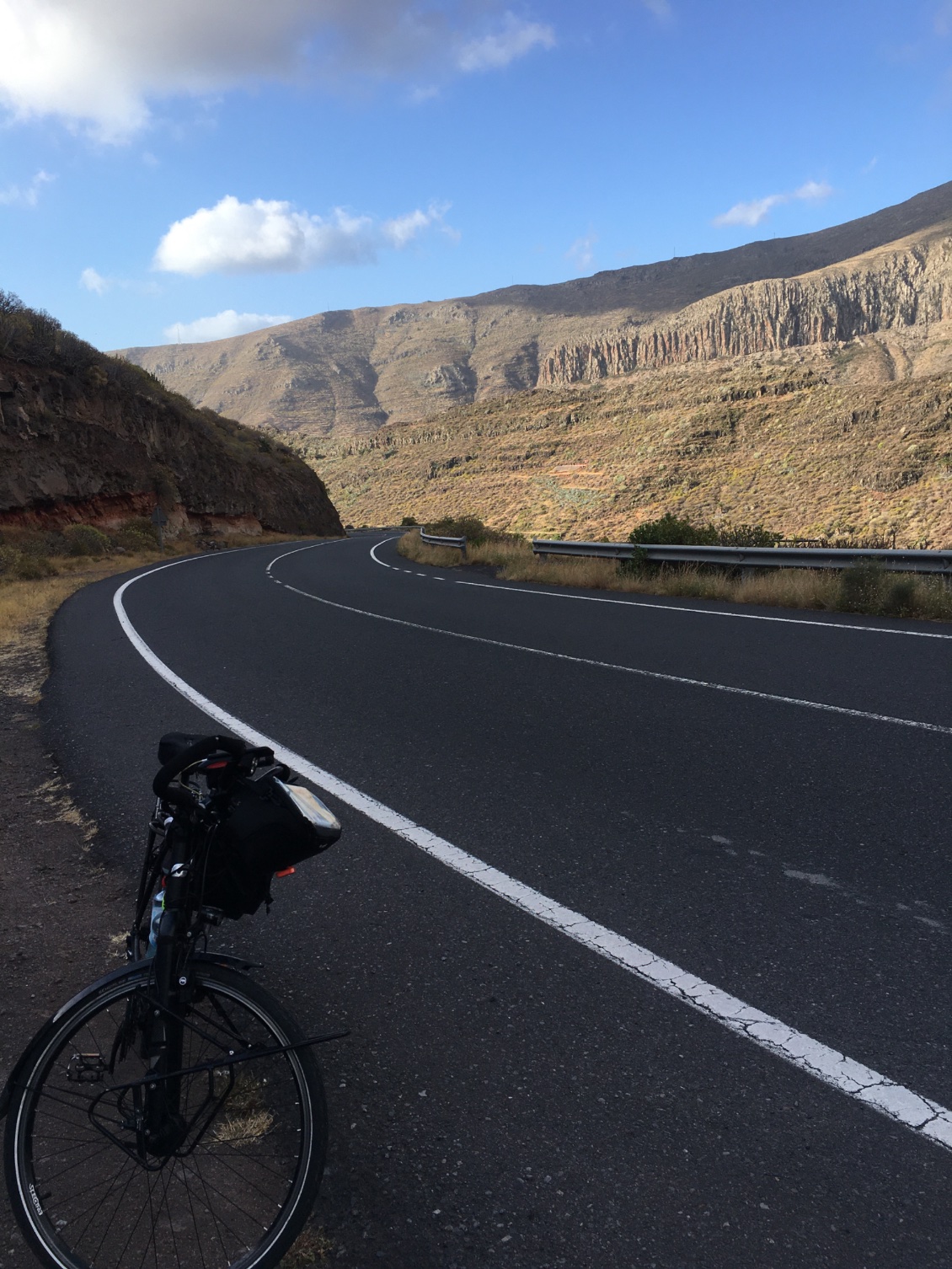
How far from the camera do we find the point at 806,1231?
2.14 m

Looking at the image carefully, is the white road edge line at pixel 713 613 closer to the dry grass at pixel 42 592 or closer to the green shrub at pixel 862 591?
the green shrub at pixel 862 591

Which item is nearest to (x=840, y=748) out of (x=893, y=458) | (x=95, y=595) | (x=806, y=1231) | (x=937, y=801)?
(x=937, y=801)

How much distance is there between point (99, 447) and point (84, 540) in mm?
6087

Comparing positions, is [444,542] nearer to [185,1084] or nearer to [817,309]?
[185,1084]

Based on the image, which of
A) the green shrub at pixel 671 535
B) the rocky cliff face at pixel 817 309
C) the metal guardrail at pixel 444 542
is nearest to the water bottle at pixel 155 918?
the green shrub at pixel 671 535

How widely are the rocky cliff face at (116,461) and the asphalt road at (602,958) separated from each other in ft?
88.9

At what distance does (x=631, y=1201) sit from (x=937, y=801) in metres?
3.34

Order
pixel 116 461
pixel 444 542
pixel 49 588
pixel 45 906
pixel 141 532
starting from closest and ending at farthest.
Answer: pixel 45 906
pixel 49 588
pixel 444 542
pixel 116 461
pixel 141 532

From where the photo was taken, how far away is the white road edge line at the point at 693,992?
99.3 inches

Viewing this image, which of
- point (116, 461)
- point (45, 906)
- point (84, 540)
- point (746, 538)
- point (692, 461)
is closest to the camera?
point (45, 906)

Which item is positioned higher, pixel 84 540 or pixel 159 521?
pixel 159 521

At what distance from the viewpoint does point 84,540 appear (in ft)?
104

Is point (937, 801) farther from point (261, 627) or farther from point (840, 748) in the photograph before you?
point (261, 627)

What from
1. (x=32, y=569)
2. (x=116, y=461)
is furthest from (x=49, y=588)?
(x=116, y=461)
